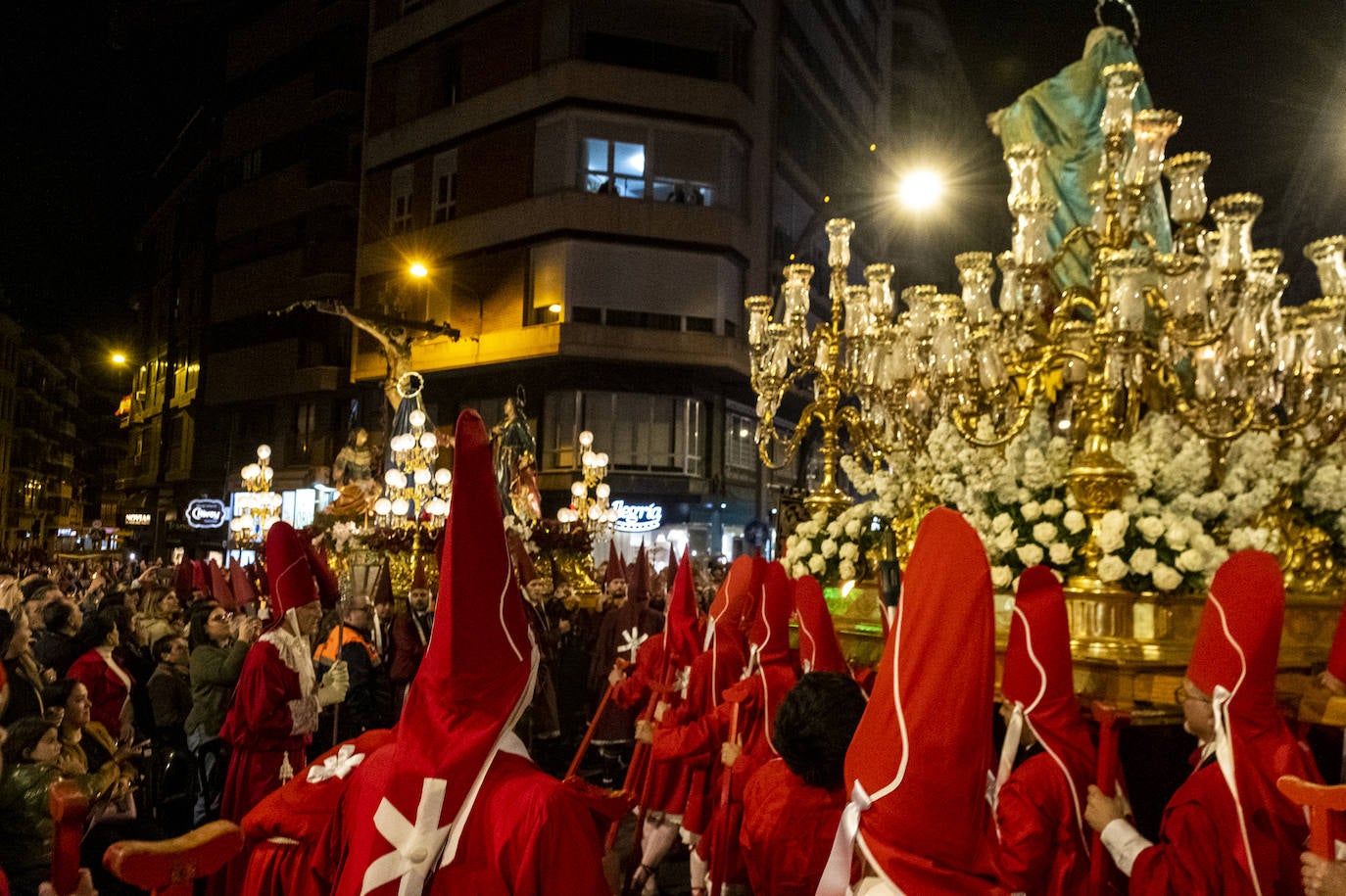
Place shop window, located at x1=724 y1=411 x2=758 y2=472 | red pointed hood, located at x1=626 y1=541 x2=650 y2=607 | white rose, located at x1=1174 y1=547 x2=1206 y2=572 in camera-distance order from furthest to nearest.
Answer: shop window, located at x1=724 y1=411 x2=758 y2=472, red pointed hood, located at x1=626 y1=541 x2=650 y2=607, white rose, located at x1=1174 y1=547 x2=1206 y2=572

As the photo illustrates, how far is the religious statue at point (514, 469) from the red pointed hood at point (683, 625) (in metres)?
9.95

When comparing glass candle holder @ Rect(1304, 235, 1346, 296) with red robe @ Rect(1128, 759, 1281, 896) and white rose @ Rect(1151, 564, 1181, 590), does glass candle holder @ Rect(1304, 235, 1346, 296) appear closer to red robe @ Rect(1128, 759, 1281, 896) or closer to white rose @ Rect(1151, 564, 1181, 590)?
white rose @ Rect(1151, 564, 1181, 590)

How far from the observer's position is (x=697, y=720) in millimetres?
6262

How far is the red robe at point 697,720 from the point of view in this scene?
5914 millimetres

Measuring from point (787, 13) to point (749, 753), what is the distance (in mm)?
30505

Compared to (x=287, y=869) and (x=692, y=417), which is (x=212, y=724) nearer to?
(x=287, y=869)

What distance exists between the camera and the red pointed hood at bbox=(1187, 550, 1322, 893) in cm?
319

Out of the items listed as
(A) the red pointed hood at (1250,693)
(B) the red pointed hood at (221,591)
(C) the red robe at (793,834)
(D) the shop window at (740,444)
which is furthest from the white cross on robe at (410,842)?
(D) the shop window at (740,444)

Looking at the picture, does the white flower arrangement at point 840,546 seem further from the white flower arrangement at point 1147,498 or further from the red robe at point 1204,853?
the red robe at point 1204,853

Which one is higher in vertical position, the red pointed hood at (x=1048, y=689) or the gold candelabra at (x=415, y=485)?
the gold candelabra at (x=415, y=485)

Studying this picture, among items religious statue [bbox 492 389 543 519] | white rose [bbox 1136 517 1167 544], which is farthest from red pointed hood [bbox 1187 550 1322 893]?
religious statue [bbox 492 389 543 519]

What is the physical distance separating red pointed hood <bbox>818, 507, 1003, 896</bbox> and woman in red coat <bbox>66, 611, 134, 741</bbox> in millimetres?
6073

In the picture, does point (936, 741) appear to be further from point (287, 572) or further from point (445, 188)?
point (445, 188)

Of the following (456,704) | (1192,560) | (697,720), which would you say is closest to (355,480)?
(697,720)
